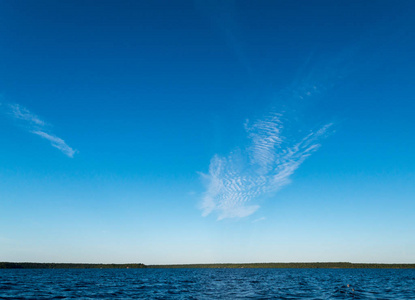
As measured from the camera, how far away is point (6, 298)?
41.9 m

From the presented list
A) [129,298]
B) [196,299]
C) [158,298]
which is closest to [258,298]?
[196,299]

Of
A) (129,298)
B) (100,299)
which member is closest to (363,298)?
(129,298)

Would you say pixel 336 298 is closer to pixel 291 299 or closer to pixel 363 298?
pixel 363 298

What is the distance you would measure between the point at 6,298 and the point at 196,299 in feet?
98.8

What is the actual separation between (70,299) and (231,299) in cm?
2566

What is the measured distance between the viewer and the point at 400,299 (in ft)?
141

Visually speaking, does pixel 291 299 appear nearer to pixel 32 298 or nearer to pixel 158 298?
pixel 158 298

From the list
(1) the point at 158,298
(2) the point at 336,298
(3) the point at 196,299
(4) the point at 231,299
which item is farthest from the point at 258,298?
(1) the point at 158,298

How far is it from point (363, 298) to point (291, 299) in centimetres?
1227

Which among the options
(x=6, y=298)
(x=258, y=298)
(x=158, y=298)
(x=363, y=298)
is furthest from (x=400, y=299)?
(x=6, y=298)

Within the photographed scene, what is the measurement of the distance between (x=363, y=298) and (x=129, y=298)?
39.1 m

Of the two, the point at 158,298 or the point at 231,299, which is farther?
the point at 158,298

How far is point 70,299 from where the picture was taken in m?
42.1

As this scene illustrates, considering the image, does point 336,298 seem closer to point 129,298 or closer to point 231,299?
point 231,299
